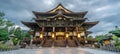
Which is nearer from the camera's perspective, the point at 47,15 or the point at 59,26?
the point at 59,26

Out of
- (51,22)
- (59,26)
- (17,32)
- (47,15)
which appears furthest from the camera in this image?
(17,32)


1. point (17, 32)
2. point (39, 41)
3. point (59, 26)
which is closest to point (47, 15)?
point (59, 26)

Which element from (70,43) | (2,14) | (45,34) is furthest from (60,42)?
(2,14)

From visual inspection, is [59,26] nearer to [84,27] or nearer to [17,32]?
[84,27]

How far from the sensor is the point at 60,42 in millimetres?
31531

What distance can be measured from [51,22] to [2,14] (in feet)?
42.0

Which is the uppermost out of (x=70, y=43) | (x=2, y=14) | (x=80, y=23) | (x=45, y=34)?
(x=2, y=14)

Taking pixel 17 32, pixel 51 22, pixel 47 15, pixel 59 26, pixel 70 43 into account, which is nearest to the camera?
pixel 70 43

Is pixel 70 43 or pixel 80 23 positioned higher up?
pixel 80 23

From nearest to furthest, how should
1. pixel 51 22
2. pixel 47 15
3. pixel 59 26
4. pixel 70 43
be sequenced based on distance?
pixel 70 43 → pixel 59 26 → pixel 51 22 → pixel 47 15

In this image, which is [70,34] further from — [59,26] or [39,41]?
[39,41]

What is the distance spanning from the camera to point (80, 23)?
3575 cm

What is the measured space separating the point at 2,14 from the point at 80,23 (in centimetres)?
2050

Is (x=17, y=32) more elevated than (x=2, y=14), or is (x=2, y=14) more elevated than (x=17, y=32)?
(x=2, y=14)
